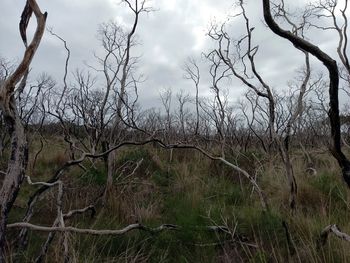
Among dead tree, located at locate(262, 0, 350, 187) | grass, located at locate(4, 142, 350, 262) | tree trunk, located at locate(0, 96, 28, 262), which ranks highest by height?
dead tree, located at locate(262, 0, 350, 187)

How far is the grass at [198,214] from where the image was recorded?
354cm

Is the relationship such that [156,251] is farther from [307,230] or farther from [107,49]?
[107,49]

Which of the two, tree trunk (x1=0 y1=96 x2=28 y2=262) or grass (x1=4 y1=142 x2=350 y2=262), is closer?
tree trunk (x1=0 y1=96 x2=28 y2=262)

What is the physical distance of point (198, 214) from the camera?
457 centimetres

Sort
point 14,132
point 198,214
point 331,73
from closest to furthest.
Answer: point 331,73, point 14,132, point 198,214

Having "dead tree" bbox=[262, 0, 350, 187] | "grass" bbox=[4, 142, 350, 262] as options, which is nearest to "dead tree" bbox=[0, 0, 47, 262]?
"grass" bbox=[4, 142, 350, 262]

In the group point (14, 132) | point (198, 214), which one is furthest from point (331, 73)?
point (198, 214)

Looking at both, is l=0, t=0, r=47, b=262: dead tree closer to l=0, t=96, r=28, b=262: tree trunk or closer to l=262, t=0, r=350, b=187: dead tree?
l=0, t=96, r=28, b=262: tree trunk

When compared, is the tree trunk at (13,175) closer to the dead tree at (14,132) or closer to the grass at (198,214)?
the dead tree at (14,132)

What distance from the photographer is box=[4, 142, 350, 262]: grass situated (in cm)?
354

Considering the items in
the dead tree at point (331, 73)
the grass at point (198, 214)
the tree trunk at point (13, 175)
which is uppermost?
the dead tree at point (331, 73)

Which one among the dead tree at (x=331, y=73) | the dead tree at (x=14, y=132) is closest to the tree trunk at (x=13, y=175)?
the dead tree at (x=14, y=132)

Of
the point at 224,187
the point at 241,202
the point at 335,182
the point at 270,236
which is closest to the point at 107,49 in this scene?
the point at 224,187

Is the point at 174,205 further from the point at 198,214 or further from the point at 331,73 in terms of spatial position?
the point at 331,73
